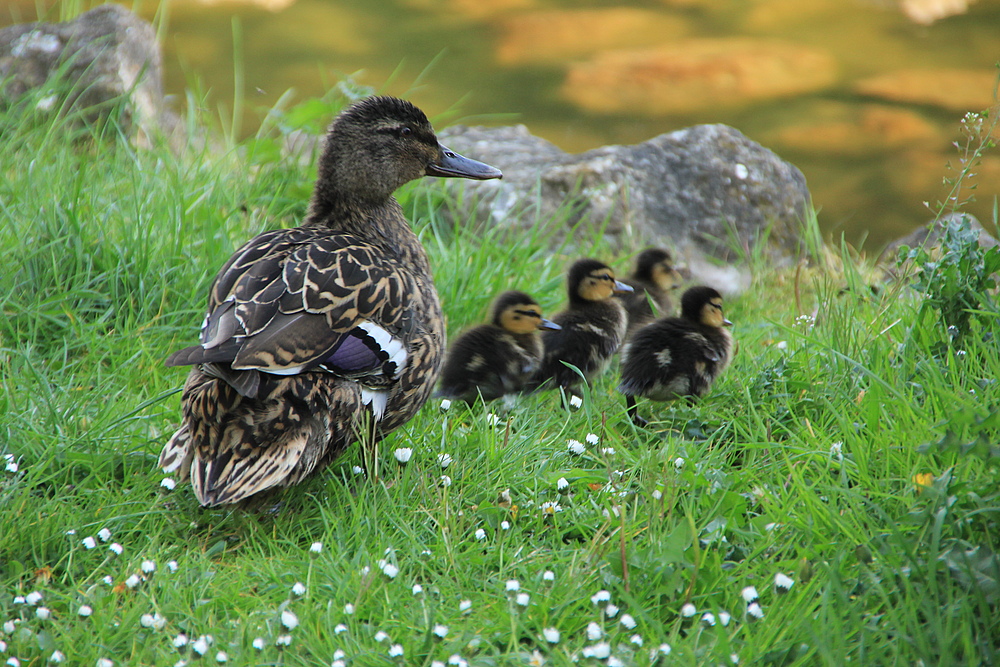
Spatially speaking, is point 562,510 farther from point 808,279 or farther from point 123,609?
point 808,279

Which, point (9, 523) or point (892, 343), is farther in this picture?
point (892, 343)

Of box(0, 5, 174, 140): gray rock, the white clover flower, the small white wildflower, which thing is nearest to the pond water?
box(0, 5, 174, 140): gray rock

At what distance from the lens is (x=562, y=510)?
2.62 m

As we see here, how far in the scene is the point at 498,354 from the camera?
10.6 ft

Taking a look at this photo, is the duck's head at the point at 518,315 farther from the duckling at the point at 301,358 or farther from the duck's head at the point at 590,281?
the duckling at the point at 301,358

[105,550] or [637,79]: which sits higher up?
[105,550]

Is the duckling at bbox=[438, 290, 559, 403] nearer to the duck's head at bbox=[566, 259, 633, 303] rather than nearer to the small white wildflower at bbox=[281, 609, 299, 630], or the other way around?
the duck's head at bbox=[566, 259, 633, 303]

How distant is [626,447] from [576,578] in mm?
849

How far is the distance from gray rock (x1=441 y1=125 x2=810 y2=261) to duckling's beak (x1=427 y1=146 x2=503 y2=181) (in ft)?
4.98

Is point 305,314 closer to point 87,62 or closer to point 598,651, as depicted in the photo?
point 598,651

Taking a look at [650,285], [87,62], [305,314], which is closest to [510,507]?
[305,314]

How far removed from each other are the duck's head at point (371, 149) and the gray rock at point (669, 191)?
170 cm

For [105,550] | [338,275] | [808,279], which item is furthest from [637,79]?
[105,550]

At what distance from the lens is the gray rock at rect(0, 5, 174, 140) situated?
509 cm
